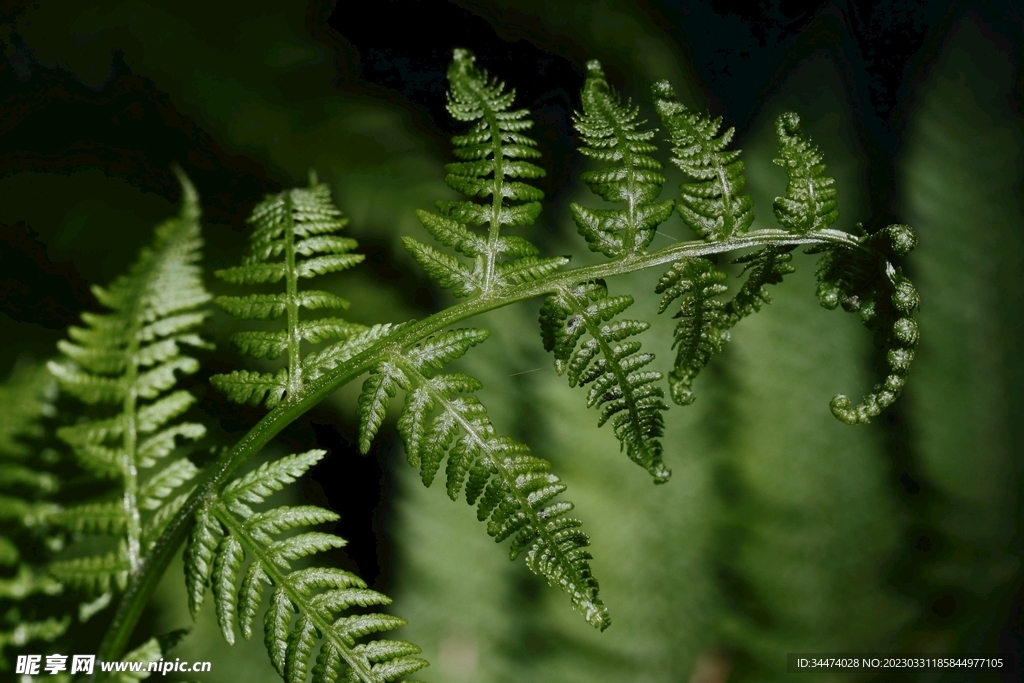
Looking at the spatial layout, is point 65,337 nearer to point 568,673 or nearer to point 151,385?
point 151,385

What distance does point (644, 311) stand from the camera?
3.62 feet

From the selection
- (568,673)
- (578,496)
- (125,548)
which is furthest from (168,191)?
(568,673)

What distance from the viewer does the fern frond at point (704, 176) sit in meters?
0.69

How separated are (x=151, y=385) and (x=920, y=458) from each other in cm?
137

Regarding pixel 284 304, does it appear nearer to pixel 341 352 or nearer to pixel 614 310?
pixel 341 352

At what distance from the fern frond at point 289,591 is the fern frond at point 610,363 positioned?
29 centimetres

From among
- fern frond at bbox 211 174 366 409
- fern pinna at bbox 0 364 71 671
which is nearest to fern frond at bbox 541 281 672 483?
fern frond at bbox 211 174 366 409

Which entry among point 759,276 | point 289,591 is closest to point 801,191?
point 759,276

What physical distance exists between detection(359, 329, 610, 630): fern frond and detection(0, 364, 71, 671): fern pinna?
19.3 inches

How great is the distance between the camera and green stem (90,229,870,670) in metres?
0.67

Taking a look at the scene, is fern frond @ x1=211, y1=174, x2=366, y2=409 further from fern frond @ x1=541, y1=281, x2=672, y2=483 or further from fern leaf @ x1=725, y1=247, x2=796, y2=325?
fern leaf @ x1=725, y1=247, x2=796, y2=325

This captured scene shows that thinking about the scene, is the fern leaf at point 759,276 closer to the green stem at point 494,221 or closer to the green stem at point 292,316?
the green stem at point 494,221

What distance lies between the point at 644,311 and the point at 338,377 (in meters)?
0.62

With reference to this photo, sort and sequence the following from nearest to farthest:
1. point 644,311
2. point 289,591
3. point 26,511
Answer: point 289,591
point 26,511
point 644,311
